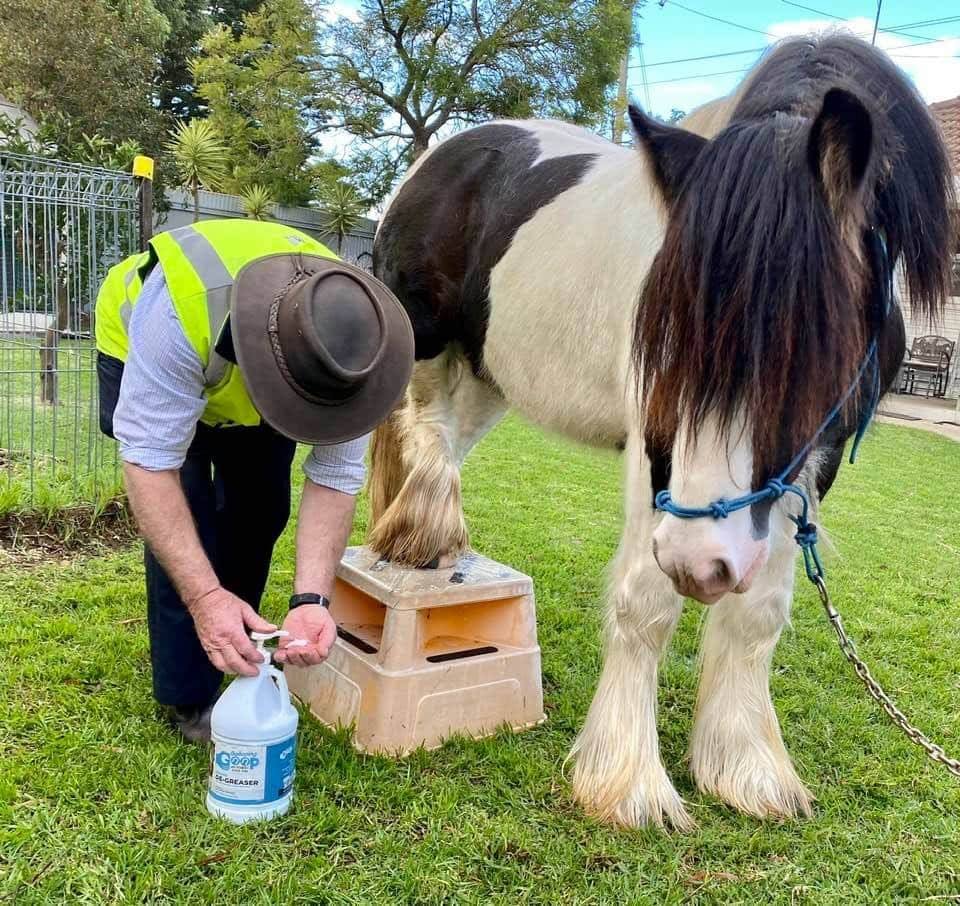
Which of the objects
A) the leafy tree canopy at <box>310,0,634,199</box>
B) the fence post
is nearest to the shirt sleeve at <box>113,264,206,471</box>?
the fence post

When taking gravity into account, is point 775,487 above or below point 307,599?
above

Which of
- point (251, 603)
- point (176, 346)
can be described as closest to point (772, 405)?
point (176, 346)

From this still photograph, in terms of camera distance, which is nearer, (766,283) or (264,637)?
(766,283)

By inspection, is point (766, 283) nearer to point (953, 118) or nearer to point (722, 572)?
point (722, 572)

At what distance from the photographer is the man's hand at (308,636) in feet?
6.05

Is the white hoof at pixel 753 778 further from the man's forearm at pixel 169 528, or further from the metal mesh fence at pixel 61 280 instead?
the metal mesh fence at pixel 61 280

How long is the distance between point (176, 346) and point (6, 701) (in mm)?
1319

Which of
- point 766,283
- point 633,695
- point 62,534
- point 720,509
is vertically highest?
point 766,283

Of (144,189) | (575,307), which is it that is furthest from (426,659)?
(144,189)

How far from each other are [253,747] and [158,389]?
0.81 m

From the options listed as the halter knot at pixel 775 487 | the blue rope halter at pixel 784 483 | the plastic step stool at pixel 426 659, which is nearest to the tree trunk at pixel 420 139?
the plastic step stool at pixel 426 659

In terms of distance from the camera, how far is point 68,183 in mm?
3861

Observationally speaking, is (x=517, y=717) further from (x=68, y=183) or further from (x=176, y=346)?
(x=68, y=183)

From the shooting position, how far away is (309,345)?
157 cm
